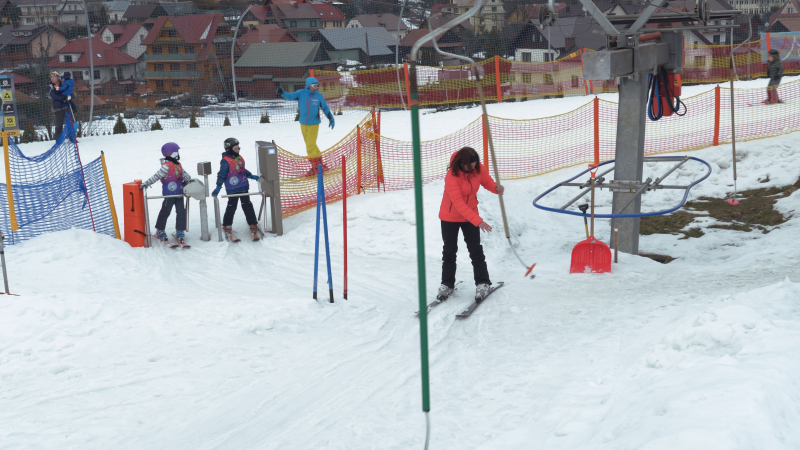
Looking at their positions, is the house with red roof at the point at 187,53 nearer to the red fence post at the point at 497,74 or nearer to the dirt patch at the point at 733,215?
the red fence post at the point at 497,74

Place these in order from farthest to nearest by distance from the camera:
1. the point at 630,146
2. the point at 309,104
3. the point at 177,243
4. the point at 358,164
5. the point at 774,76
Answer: the point at 774,76 → the point at 309,104 → the point at 358,164 → the point at 177,243 → the point at 630,146

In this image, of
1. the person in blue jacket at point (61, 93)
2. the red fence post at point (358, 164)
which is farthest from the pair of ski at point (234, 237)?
the person in blue jacket at point (61, 93)

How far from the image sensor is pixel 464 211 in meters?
6.54

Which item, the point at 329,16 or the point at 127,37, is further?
the point at 329,16

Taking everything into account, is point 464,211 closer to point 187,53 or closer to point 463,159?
point 463,159

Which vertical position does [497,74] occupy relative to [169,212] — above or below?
above

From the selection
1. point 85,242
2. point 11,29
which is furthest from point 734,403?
point 11,29

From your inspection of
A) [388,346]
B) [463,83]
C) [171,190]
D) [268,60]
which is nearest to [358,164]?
[171,190]

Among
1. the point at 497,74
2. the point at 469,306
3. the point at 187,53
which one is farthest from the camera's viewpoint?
the point at 187,53

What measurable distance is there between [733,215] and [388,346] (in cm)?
708

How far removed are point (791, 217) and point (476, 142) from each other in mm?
5200

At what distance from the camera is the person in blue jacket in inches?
596

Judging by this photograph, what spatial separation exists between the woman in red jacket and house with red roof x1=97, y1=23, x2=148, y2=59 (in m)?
31.1

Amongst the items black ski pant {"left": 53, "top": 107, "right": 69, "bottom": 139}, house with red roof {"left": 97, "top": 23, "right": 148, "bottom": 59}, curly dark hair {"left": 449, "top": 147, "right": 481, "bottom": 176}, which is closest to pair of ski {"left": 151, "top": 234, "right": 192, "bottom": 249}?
curly dark hair {"left": 449, "top": 147, "right": 481, "bottom": 176}
